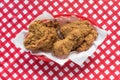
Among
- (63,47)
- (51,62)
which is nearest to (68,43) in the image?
(63,47)

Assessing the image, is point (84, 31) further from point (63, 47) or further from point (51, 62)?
point (51, 62)

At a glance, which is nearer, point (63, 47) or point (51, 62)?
point (63, 47)

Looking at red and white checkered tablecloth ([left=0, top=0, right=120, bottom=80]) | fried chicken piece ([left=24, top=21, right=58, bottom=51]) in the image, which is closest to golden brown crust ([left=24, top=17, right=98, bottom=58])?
fried chicken piece ([left=24, top=21, right=58, bottom=51])

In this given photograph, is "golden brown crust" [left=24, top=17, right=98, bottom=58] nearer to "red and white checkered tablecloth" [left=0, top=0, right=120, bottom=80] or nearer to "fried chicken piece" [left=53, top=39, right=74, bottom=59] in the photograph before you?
"fried chicken piece" [left=53, top=39, right=74, bottom=59]

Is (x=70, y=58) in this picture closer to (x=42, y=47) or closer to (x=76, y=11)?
(x=42, y=47)

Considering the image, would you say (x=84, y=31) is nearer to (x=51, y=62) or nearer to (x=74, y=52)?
(x=74, y=52)

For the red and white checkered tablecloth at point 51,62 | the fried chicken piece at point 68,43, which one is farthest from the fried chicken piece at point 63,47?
the red and white checkered tablecloth at point 51,62
